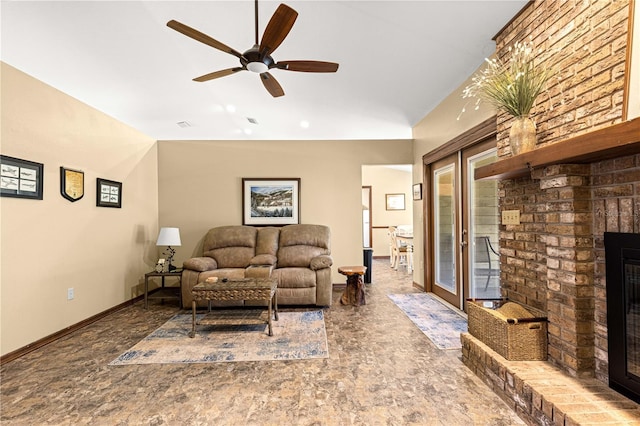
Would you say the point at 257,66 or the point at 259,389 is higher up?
the point at 257,66

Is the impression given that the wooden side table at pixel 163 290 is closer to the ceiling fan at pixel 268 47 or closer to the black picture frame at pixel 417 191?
the ceiling fan at pixel 268 47

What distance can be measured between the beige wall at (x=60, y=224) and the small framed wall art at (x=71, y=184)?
5cm

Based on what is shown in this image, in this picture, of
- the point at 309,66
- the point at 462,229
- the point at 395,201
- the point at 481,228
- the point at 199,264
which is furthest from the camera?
the point at 395,201

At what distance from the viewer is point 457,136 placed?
12.3 feet

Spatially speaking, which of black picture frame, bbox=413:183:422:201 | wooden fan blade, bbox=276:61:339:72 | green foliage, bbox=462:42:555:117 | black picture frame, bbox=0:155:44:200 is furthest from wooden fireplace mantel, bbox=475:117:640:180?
black picture frame, bbox=0:155:44:200

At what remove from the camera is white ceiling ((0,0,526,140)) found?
8.38 ft

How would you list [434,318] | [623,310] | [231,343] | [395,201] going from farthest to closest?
1. [395,201]
2. [434,318]
3. [231,343]
4. [623,310]

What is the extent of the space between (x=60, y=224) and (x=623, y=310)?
453cm

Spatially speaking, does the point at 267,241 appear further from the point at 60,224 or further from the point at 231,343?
the point at 60,224

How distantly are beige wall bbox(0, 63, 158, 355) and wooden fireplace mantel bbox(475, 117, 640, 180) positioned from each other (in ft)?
13.1

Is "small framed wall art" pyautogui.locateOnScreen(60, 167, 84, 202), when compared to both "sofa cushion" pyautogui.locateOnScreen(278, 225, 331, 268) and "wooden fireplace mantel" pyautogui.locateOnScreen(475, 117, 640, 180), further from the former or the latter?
"wooden fireplace mantel" pyautogui.locateOnScreen(475, 117, 640, 180)

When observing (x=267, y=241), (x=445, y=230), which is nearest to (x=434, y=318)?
(x=445, y=230)

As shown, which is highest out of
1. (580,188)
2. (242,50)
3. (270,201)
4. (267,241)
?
(242,50)

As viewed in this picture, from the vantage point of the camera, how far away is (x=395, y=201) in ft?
30.1
